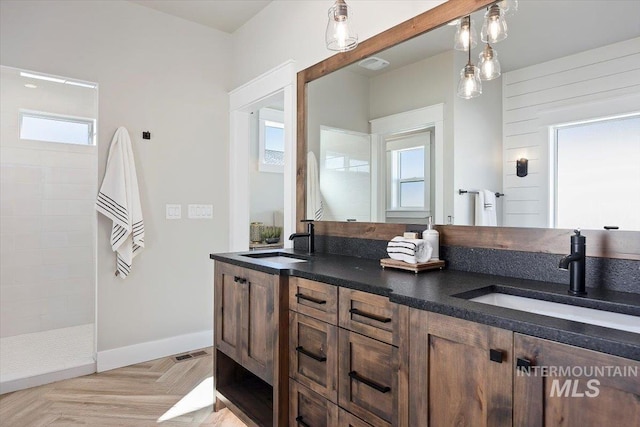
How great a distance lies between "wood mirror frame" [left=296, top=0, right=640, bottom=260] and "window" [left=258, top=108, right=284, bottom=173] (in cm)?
163

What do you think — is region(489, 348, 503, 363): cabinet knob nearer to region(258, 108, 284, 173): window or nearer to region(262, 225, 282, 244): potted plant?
region(262, 225, 282, 244): potted plant

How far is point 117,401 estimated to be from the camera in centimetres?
241

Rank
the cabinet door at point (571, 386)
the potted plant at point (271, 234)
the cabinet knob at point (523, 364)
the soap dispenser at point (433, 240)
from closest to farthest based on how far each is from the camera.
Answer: the cabinet door at point (571, 386) → the cabinet knob at point (523, 364) → the soap dispenser at point (433, 240) → the potted plant at point (271, 234)

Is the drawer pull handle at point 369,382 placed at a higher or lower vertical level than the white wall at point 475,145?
lower

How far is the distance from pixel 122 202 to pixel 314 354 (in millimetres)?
2035

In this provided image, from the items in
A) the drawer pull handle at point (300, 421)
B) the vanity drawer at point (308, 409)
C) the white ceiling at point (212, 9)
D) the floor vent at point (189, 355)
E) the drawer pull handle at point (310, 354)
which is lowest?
the floor vent at point (189, 355)

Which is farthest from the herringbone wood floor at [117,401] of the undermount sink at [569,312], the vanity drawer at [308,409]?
the undermount sink at [569,312]

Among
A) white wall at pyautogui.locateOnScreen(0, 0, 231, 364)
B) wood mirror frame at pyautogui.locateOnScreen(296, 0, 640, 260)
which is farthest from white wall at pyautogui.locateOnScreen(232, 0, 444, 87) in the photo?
white wall at pyautogui.locateOnScreen(0, 0, 231, 364)

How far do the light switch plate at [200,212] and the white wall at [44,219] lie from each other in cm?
86

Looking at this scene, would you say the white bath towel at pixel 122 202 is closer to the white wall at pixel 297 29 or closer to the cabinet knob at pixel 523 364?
the white wall at pixel 297 29

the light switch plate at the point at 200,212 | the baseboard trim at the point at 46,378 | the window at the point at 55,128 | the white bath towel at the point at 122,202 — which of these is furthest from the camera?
the window at the point at 55,128

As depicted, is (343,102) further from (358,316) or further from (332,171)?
(358,316)

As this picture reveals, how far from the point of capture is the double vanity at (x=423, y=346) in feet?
2.73

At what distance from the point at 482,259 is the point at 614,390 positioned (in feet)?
2.77
